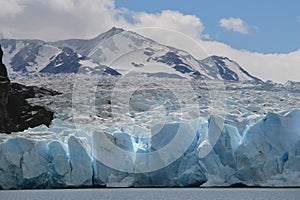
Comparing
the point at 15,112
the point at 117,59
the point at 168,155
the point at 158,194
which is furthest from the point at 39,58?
the point at 158,194

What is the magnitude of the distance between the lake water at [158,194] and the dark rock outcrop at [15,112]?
9.91 m

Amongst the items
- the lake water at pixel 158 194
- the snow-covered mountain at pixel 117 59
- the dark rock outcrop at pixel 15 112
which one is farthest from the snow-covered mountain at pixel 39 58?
the lake water at pixel 158 194

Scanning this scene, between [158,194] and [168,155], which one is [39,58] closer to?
[168,155]

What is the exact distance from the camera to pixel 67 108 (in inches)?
1610

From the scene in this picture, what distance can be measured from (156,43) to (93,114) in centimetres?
10943

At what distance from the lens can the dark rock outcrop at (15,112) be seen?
3728 centimetres

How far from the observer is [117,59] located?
13225cm

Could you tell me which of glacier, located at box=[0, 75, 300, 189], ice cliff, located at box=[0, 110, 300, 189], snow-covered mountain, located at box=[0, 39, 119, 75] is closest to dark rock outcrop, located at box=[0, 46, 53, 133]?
glacier, located at box=[0, 75, 300, 189]

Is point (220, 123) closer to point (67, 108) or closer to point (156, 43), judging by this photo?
point (67, 108)

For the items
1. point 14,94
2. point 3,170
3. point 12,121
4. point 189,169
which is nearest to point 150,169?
point 189,169

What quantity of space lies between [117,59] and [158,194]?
107596mm

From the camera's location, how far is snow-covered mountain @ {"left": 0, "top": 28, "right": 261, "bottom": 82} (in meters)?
124

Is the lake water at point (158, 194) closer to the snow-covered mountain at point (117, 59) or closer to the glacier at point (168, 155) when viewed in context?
the glacier at point (168, 155)

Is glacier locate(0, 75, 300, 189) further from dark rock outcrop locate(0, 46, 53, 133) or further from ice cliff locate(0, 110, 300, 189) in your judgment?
dark rock outcrop locate(0, 46, 53, 133)
